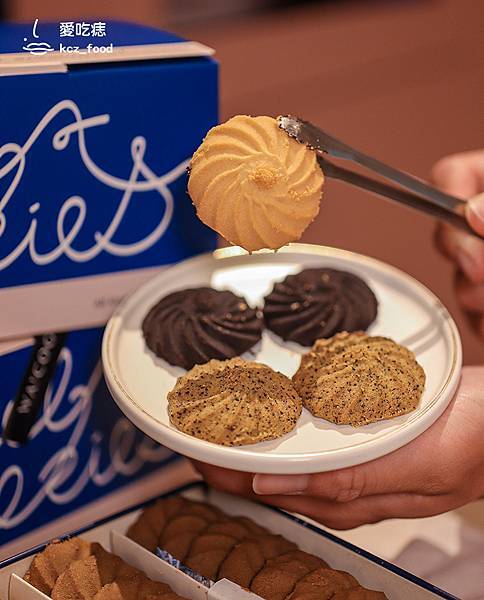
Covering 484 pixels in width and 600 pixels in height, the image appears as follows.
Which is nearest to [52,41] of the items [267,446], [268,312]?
[268,312]

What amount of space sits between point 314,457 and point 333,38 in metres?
2.85

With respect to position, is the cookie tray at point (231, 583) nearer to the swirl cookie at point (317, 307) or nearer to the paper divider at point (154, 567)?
the paper divider at point (154, 567)

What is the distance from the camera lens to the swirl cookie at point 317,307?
3.73ft

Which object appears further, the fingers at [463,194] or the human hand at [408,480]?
the fingers at [463,194]

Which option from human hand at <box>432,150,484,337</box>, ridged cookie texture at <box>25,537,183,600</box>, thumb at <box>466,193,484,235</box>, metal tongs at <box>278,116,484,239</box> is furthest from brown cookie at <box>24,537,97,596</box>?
human hand at <box>432,150,484,337</box>

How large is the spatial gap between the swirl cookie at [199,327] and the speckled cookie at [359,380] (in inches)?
4.1

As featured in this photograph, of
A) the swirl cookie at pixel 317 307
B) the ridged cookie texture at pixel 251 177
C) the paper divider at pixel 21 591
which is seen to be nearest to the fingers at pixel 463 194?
the swirl cookie at pixel 317 307

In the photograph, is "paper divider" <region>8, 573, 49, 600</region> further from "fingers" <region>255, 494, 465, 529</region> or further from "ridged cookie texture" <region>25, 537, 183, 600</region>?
"fingers" <region>255, 494, 465, 529</region>

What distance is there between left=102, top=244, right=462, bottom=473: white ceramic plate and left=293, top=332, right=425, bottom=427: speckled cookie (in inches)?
0.6

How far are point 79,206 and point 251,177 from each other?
273 mm

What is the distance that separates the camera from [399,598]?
0.89 meters

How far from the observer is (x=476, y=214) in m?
1.15

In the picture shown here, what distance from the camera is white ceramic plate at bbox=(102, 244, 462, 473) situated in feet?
2.84

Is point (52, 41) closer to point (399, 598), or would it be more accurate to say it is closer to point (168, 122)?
point (168, 122)
